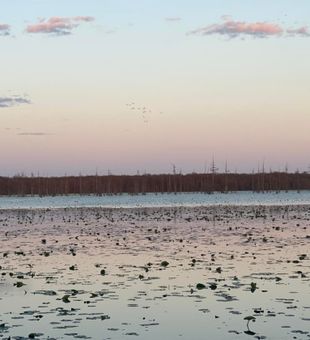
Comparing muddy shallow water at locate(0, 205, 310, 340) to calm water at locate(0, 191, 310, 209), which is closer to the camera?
muddy shallow water at locate(0, 205, 310, 340)

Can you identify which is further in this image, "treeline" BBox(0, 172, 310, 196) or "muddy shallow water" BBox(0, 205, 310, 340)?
"treeline" BBox(0, 172, 310, 196)

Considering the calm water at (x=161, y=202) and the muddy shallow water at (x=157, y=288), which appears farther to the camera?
the calm water at (x=161, y=202)

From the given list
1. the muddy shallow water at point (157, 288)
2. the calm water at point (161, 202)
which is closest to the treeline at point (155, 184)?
the calm water at point (161, 202)

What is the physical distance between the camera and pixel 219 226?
4575 cm

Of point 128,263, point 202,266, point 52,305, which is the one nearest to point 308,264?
point 202,266

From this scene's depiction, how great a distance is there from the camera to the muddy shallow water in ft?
48.1

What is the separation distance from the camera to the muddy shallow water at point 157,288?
577 inches

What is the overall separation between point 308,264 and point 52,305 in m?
10.7

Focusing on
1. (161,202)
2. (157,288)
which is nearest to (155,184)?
(161,202)

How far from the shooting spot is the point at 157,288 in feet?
64.1

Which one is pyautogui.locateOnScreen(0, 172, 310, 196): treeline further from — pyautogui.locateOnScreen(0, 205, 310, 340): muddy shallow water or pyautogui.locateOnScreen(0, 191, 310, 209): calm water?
pyautogui.locateOnScreen(0, 205, 310, 340): muddy shallow water

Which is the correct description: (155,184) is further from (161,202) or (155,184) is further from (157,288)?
(157,288)

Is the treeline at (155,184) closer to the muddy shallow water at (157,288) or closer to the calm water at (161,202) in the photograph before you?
the calm water at (161,202)

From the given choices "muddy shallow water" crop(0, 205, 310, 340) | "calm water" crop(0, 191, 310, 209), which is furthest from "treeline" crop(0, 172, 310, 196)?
"muddy shallow water" crop(0, 205, 310, 340)
